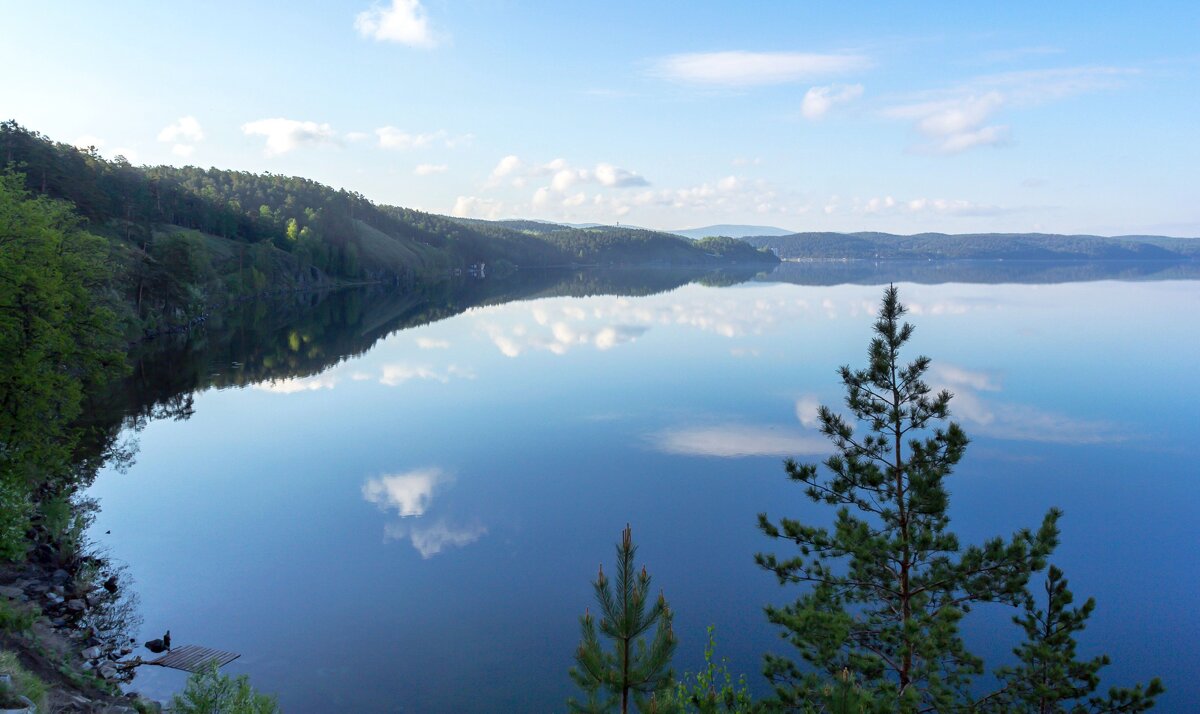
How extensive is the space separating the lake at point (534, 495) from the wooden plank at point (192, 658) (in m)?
0.38

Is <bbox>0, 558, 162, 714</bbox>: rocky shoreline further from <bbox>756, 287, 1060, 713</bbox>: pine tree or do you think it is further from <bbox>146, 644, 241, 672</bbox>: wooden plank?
<bbox>756, 287, 1060, 713</bbox>: pine tree

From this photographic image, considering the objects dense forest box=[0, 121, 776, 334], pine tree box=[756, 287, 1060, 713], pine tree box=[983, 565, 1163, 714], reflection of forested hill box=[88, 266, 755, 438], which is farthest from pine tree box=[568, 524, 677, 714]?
reflection of forested hill box=[88, 266, 755, 438]

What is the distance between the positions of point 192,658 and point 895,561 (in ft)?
55.5

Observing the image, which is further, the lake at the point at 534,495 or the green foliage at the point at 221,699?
the lake at the point at 534,495

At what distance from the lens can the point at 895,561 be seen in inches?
531

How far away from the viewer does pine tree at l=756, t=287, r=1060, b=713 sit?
12.5 meters

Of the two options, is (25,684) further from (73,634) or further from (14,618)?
(73,634)

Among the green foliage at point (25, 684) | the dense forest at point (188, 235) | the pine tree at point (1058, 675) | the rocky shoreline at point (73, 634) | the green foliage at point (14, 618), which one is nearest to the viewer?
the green foliage at point (25, 684)

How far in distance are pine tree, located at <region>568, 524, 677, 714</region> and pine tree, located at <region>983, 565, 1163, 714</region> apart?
23.6ft

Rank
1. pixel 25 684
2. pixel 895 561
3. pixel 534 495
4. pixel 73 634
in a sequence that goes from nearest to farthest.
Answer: pixel 25 684 → pixel 895 561 → pixel 73 634 → pixel 534 495

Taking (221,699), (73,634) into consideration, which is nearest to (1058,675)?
(221,699)

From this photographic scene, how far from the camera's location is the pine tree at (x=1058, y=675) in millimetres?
11852

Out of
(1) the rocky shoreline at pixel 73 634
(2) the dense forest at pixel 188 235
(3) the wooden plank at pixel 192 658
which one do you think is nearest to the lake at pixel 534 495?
(3) the wooden plank at pixel 192 658

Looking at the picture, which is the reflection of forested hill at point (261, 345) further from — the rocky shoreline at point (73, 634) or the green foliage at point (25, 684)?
the green foliage at point (25, 684)
